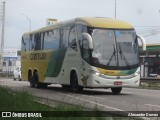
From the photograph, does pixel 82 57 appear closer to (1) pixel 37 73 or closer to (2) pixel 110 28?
(2) pixel 110 28

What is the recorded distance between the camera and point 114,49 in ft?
67.5

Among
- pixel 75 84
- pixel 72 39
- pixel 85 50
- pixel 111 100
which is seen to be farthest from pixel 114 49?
pixel 111 100

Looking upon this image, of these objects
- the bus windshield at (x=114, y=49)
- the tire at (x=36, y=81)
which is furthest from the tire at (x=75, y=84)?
the tire at (x=36, y=81)

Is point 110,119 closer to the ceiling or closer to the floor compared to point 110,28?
closer to the floor

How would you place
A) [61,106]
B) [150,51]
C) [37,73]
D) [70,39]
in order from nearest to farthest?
[61,106]
[70,39]
[37,73]
[150,51]

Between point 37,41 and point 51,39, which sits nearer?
point 51,39

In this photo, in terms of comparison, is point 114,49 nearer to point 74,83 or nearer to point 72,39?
point 72,39

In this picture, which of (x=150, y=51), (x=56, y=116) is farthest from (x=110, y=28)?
(x=150, y=51)

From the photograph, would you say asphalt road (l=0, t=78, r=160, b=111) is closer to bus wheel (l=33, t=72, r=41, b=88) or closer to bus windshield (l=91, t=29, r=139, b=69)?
bus windshield (l=91, t=29, r=139, b=69)

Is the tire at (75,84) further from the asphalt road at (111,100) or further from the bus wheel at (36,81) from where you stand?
the bus wheel at (36,81)

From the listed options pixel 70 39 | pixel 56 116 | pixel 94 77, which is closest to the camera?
pixel 56 116

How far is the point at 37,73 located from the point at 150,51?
48299mm

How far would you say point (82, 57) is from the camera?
2089 centimetres

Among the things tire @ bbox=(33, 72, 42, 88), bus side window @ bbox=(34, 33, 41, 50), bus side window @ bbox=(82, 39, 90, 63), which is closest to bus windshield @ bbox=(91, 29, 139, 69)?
bus side window @ bbox=(82, 39, 90, 63)
